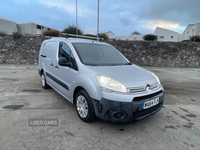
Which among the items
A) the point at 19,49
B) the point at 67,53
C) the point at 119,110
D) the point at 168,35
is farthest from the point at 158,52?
the point at 168,35

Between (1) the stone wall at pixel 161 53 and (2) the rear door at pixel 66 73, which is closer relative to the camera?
(2) the rear door at pixel 66 73

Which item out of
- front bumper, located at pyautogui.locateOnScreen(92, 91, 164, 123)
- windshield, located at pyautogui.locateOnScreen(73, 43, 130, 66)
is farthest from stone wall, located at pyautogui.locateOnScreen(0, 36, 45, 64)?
front bumper, located at pyautogui.locateOnScreen(92, 91, 164, 123)

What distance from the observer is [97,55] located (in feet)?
10.6

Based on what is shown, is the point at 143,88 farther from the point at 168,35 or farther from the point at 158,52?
the point at 168,35

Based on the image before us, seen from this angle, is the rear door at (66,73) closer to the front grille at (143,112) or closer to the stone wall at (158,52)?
the front grille at (143,112)

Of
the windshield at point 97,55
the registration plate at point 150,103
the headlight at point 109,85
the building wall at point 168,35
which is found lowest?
the registration plate at point 150,103

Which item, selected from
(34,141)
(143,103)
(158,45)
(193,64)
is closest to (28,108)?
(34,141)

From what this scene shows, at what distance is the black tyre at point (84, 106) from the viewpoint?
7.93 feet

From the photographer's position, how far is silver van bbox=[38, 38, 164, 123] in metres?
2.19

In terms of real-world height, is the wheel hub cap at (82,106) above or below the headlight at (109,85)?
below

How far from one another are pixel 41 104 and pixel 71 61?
1.52m

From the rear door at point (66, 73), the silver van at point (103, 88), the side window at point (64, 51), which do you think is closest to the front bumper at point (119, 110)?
the silver van at point (103, 88)

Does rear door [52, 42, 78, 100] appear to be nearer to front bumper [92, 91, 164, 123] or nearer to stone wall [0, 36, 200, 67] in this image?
front bumper [92, 91, 164, 123]

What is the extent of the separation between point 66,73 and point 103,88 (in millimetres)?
1206
